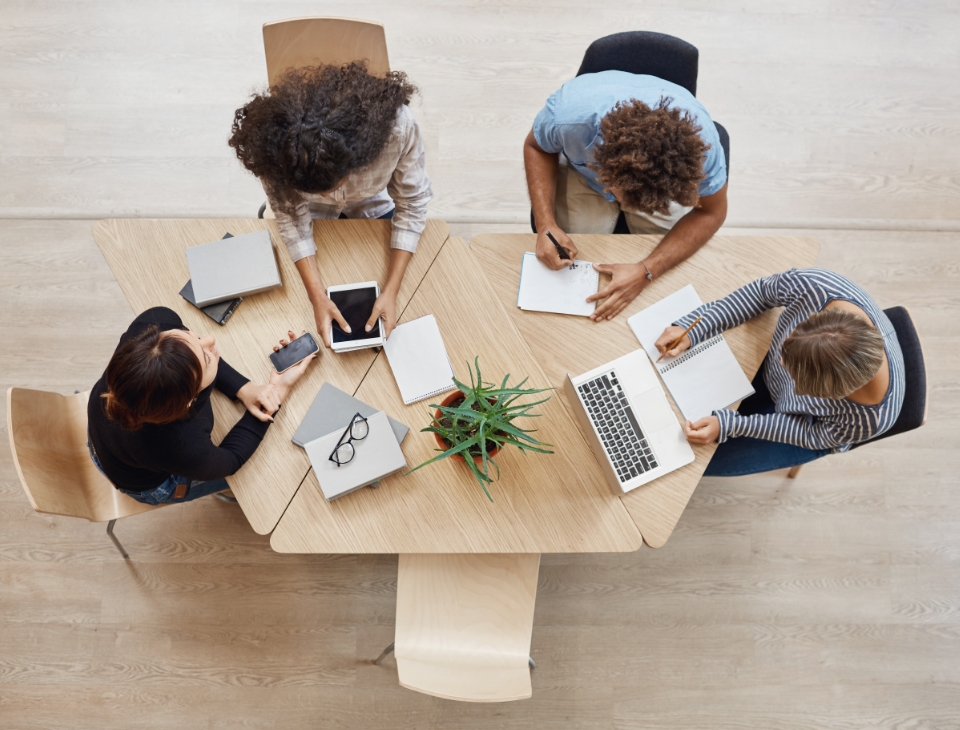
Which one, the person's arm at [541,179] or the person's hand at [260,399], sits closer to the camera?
the person's hand at [260,399]

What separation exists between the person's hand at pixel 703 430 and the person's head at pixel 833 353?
0.22 metres

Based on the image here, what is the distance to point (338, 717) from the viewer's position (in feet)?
7.33

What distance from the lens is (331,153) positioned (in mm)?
1435

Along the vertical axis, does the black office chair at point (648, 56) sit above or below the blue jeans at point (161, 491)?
above

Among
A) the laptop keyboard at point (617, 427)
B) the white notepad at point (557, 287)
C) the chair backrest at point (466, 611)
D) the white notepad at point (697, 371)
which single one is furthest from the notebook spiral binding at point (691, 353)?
the chair backrest at point (466, 611)

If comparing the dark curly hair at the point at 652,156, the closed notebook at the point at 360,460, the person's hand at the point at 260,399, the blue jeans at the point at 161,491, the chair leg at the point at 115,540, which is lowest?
the chair leg at the point at 115,540

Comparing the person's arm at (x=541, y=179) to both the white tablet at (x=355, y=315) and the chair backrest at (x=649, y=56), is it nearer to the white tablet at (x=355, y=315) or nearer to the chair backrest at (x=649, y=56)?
the chair backrest at (x=649, y=56)

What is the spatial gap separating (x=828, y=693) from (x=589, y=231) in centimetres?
187

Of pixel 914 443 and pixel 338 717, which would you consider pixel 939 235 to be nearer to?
pixel 914 443

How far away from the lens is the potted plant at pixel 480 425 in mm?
1477

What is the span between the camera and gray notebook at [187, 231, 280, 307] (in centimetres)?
168

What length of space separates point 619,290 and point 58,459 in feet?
5.38

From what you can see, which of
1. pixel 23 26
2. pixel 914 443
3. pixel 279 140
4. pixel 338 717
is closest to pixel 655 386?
pixel 279 140

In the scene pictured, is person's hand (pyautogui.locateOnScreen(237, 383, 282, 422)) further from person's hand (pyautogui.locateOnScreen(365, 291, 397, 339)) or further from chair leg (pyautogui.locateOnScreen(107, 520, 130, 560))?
chair leg (pyautogui.locateOnScreen(107, 520, 130, 560))
